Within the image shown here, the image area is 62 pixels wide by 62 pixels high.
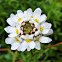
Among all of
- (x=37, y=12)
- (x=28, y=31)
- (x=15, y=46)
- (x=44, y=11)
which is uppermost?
(x=44, y=11)

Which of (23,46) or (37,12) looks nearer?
(23,46)

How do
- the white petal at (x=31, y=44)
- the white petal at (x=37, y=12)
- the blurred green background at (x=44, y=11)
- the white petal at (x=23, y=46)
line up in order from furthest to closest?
the blurred green background at (x=44, y=11), the white petal at (x=37, y=12), the white petal at (x=23, y=46), the white petal at (x=31, y=44)

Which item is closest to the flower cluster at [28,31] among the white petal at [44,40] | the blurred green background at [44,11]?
the white petal at [44,40]

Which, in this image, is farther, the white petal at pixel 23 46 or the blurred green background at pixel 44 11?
the blurred green background at pixel 44 11

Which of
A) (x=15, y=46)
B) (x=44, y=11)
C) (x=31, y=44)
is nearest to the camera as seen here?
(x=31, y=44)

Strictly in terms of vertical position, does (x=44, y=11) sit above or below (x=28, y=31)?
above

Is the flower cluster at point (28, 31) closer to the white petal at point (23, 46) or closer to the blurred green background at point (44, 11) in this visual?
the white petal at point (23, 46)

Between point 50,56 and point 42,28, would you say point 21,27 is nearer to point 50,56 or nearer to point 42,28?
point 42,28

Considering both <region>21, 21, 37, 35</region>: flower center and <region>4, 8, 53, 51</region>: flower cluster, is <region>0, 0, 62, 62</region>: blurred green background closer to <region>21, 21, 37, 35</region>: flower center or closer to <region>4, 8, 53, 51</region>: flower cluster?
<region>4, 8, 53, 51</region>: flower cluster

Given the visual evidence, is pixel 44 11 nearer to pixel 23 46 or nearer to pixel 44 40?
pixel 44 40

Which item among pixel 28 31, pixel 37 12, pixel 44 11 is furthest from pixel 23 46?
pixel 44 11
